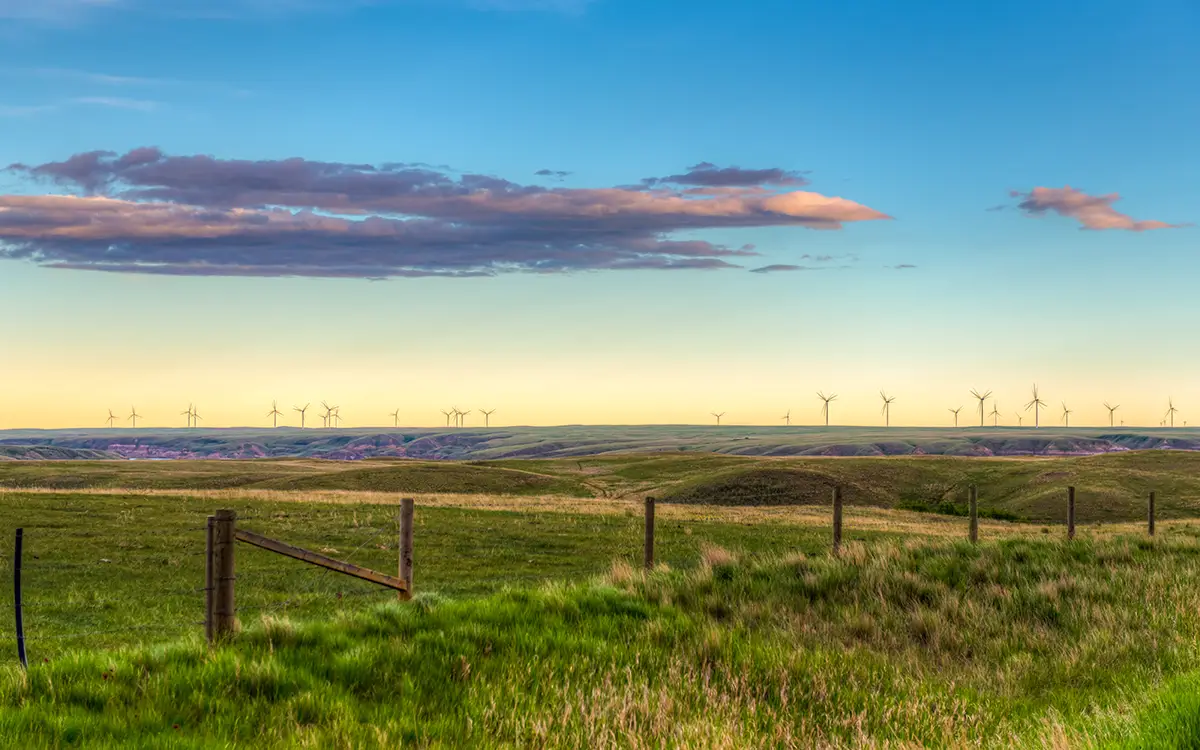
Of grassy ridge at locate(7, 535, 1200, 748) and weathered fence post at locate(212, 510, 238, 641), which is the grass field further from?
weathered fence post at locate(212, 510, 238, 641)

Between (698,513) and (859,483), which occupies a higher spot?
(698,513)

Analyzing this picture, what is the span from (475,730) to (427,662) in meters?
2.01

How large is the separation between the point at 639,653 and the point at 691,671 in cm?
84

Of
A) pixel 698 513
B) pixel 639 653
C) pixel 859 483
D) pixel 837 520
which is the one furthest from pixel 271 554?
pixel 859 483

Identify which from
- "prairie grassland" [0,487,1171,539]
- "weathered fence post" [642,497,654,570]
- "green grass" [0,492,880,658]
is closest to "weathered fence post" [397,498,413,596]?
"green grass" [0,492,880,658]

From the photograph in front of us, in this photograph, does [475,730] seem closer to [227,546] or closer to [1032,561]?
[227,546]

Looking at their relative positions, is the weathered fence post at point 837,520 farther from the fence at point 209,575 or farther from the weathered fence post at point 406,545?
the weathered fence post at point 406,545

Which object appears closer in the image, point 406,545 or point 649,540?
point 406,545

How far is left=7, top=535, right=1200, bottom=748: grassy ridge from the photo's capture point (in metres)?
9.30

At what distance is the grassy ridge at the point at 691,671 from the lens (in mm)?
9297

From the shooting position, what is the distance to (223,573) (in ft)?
39.6

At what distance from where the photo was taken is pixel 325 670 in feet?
36.1

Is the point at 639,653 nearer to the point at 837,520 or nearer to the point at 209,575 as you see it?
the point at 209,575

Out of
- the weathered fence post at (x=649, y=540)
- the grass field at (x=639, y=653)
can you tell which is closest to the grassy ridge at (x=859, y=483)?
the grass field at (x=639, y=653)
